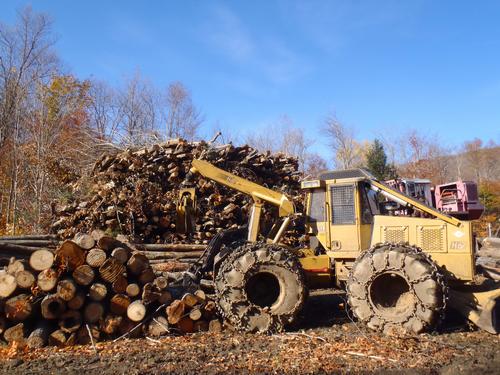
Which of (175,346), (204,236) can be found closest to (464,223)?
(175,346)

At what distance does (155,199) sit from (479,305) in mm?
8265

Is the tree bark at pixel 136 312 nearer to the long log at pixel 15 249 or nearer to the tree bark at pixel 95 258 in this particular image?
the tree bark at pixel 95 258

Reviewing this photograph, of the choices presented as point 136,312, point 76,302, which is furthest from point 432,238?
point 76,302

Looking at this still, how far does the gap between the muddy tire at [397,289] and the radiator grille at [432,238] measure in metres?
0.62

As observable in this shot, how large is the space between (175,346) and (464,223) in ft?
15.9

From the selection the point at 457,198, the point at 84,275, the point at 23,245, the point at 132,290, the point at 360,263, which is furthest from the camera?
the point at 457,198

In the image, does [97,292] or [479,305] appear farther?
[479,305]

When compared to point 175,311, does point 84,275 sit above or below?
above

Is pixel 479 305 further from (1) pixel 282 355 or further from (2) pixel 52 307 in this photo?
(2) pixel 52 307

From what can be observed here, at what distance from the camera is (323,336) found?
674 centimetres

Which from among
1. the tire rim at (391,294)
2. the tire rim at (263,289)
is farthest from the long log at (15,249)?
the tire rim at (391,294)

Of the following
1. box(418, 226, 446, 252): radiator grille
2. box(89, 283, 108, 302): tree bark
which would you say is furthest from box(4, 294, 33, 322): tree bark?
box(418, 226, 446, 252): radiator grille

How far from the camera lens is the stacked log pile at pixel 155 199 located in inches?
472

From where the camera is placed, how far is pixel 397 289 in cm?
716
